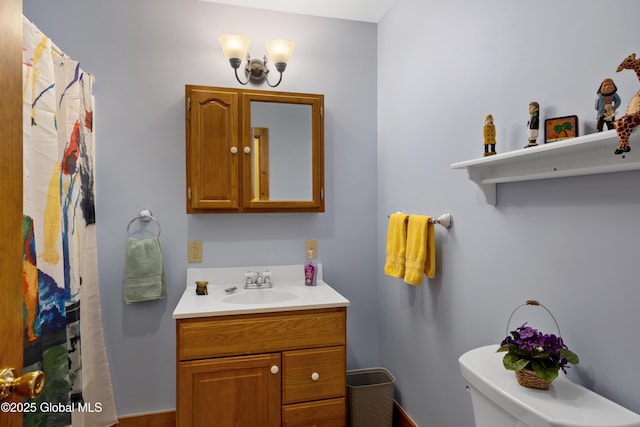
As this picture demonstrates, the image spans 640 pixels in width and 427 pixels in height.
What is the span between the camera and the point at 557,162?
3.42 feet

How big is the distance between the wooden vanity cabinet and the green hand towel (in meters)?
0.49

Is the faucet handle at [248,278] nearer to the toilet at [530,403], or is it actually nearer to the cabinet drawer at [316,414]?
the cabinet drawer at [316,414]

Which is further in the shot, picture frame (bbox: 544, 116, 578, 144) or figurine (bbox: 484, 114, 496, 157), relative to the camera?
figurine (bbox: 484, 114, 496, 157)

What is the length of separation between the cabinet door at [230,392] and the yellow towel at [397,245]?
0.72 m

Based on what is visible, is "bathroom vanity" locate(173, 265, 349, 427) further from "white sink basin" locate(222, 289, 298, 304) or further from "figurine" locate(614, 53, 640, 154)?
"figurine" locate(614, 53, 640, 154)

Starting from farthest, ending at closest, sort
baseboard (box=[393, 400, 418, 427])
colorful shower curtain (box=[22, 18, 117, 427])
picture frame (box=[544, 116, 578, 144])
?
baseboard (box=[393, 400, 418, 427])
colorful shower curtain (box=[22, 18, 117, 427])
picture frame (box=[544, 116, 578, 144])

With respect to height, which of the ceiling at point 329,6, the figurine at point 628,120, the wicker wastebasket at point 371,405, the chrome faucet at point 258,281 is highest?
the ceiling at point 329,6

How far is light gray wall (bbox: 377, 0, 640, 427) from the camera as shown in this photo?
0.94 metres

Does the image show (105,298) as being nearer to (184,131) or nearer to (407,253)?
(184,131)

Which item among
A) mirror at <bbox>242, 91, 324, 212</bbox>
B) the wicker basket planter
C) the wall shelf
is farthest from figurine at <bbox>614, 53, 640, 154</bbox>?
mirror at <bbox>242, 91, 324, 212</bbox>

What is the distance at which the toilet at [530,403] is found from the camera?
83 centimetres

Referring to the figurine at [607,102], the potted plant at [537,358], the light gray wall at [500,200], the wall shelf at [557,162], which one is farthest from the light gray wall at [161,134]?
the figurine at [607,102]

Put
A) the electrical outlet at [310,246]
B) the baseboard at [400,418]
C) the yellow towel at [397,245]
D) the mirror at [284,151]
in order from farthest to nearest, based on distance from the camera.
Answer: the electrical outlet at [310,246]
the mirror at [284,151]
the baseboard at [400,418]
the yellow towel at [397,245]

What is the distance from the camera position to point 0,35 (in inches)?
27.4
